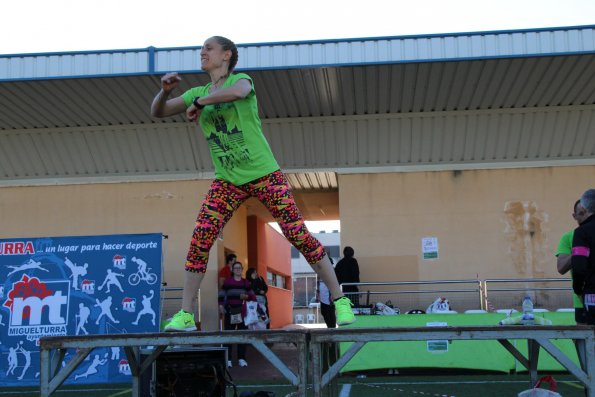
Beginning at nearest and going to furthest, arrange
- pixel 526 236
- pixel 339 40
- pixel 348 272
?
pixel 339 40 → pixel 348 272 → pixel 526 236

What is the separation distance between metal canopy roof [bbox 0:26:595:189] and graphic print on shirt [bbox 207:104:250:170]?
742 cm

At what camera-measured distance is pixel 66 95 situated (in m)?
13.2

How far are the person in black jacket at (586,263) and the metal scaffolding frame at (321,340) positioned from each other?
3.29ft

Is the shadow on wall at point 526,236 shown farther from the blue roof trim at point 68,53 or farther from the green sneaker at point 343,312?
the green sneaker at point 343,312

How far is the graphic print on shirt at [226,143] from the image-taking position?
4973mm

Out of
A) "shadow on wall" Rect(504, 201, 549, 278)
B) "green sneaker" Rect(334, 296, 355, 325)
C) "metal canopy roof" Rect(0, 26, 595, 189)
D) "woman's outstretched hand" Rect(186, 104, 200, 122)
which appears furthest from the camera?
"shadow on wall" Rect(504, 201, 549, 278)

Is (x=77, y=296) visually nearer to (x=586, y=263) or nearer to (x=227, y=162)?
(x=227, y=162)

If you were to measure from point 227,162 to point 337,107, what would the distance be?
8.93 metres

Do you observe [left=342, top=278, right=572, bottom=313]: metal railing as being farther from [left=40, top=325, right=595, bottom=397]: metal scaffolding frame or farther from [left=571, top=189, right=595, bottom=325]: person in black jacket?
[left=40, top=325, right=595, bottom=397]: metal scaffolding frame

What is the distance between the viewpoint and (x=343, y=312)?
208 inches

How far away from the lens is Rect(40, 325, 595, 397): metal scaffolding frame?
15.1ft

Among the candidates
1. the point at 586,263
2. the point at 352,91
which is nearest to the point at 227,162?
the point at 586,263

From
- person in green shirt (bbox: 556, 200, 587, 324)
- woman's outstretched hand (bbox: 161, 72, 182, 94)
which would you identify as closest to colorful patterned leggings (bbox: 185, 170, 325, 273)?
woman's outstretched hand (bbox: 161, 72, 182, 94)

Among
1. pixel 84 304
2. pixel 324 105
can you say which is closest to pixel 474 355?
pixel 324 105
